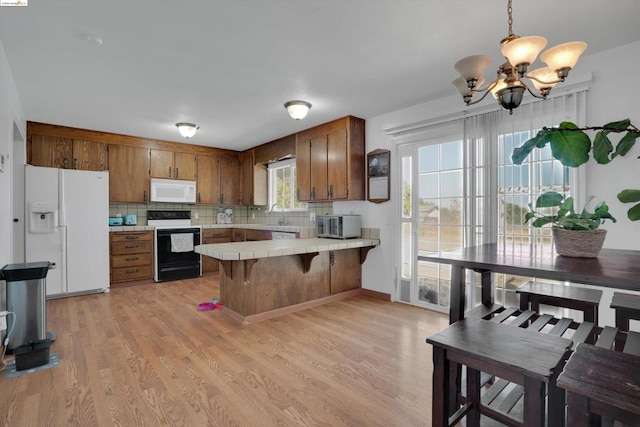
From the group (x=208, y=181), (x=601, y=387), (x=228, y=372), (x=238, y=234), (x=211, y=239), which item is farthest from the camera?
(x=238, y=234)

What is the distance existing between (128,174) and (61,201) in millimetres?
1070

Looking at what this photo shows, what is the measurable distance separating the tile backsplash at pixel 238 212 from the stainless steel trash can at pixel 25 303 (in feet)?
9.35

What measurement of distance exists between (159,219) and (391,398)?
478cm

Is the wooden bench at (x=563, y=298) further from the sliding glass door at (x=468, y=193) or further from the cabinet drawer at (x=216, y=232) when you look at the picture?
the cabinet drawer at (x=216, y=232)

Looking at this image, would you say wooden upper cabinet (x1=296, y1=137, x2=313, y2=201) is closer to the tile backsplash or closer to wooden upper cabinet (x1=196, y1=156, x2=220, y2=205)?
the tile backsplash

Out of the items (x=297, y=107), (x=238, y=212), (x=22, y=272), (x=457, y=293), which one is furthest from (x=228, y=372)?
(x=238, y=212)

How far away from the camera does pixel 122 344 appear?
2654 millimetres

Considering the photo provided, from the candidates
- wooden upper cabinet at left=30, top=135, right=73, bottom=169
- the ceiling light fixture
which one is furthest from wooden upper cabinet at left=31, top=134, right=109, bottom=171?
the ceiling light fixture

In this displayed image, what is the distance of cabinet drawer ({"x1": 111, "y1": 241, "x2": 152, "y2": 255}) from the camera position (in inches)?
183

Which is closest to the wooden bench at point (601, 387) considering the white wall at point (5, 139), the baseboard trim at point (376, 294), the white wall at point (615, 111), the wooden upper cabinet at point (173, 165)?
the white wall at point (615, 111)

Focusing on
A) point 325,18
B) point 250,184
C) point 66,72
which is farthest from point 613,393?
point 250,184

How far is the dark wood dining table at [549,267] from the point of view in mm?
1048

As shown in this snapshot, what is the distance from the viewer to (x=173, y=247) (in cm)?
502

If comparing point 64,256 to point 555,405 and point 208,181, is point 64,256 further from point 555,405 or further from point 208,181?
point 555,405
